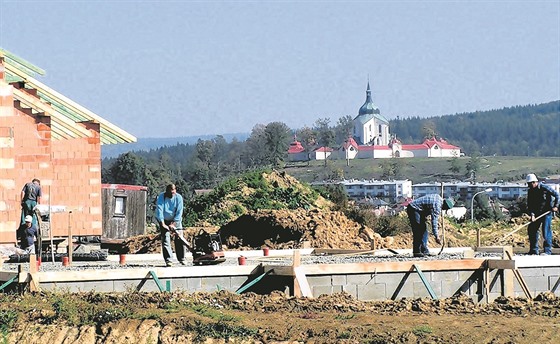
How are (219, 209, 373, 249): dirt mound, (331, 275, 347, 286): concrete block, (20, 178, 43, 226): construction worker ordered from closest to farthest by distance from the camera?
(331, 275, 347, 286): concrete block → (20, 178, 43, 226): construction worker → (219, 209, 373, 249): dirt mound

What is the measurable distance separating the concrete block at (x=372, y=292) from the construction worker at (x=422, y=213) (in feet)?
9.84

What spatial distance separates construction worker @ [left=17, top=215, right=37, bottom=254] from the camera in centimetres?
2472

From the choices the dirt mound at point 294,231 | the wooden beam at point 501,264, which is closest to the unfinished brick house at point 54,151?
the dirt mound at point 294,231

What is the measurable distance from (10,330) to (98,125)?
47.6ft

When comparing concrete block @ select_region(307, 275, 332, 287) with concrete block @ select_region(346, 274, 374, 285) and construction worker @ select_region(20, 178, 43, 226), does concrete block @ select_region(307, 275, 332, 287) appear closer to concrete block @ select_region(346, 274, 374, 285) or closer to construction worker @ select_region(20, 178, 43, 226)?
concrete block @ select_region(346, 274, 374, 285)

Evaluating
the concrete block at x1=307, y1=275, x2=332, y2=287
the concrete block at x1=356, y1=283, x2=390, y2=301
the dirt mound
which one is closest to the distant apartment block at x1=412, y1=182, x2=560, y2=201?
the dirt mound


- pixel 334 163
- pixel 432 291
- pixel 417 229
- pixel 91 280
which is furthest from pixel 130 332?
pixel 334 163

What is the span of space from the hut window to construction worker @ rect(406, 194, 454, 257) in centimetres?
1934

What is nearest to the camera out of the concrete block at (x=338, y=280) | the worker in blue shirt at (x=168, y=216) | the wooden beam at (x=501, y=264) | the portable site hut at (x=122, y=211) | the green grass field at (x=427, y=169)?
the concrete block at (x=338, y=280)

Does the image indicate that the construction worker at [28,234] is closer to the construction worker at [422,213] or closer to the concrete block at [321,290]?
the construction worker at [422,213]

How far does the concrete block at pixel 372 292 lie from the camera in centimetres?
1948

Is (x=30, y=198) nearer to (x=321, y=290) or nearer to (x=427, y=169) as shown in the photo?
(x=321, y=290)

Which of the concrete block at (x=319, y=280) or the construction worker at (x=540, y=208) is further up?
the construction worker at (x=540, y=208)

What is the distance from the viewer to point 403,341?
15.2 m
